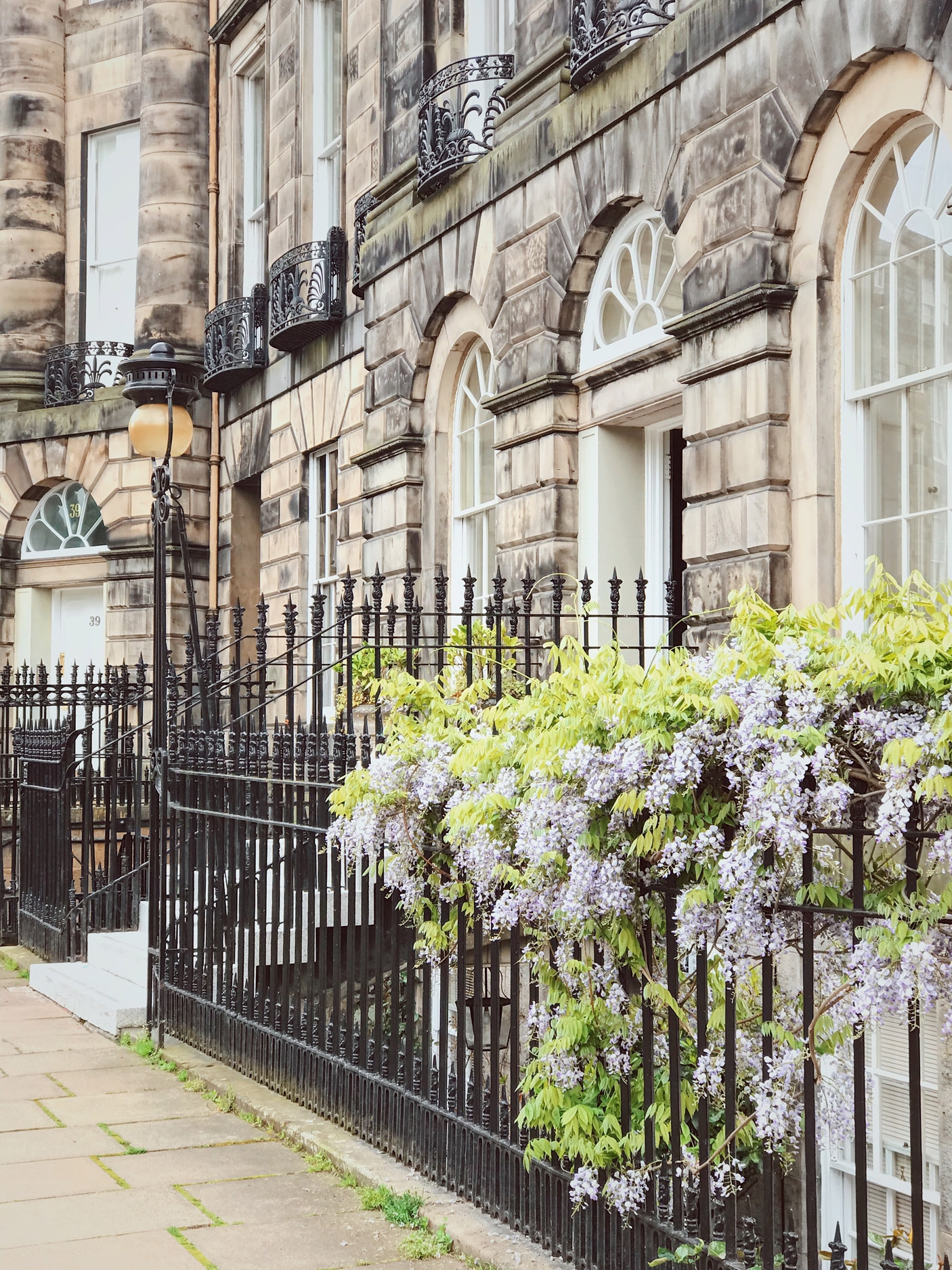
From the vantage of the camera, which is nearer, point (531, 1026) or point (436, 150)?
point (531, 1026)

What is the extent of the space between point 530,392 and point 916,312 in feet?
12.7

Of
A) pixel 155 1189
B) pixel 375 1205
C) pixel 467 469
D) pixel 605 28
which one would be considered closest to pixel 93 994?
pixel 155 1189

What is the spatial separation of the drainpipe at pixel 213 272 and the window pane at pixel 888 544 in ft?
44.6

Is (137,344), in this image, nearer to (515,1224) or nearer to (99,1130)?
(99,1130)

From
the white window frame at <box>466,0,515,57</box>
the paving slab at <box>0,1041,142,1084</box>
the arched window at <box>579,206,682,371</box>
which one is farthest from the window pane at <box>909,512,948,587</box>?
the white window frame at <box>466,0,515,57</box>

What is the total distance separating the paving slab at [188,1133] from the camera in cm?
644

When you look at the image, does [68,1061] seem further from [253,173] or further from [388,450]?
[253,173]

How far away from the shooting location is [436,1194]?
→ 5418mm

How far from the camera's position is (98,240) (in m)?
23.3

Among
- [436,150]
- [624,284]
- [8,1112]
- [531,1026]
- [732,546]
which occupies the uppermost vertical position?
[436,150]

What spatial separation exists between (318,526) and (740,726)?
1356 cm

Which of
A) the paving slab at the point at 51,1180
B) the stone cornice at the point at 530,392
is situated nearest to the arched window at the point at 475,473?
→ the stone cornice at the point at 530,392

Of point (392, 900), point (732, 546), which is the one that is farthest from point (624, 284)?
point (392, 900)

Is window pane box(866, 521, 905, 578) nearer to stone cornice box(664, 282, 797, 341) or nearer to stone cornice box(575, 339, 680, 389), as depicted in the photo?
stone cornice box(664, 282, 797, 341)
